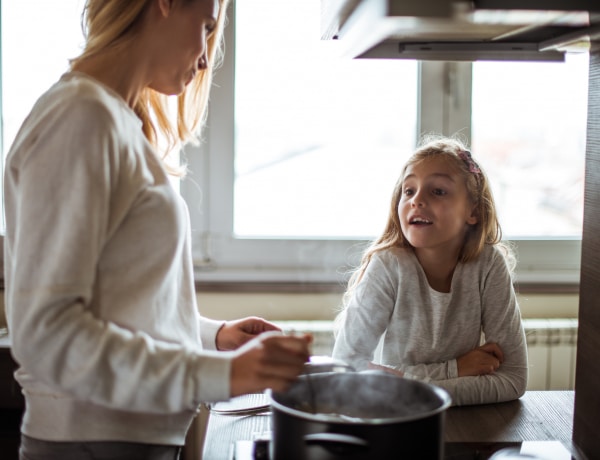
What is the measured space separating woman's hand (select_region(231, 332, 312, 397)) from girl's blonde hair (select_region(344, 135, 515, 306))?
2.64 feet

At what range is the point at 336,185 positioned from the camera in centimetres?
242

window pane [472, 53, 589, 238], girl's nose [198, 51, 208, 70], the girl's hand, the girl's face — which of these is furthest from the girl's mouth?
window pane [472, 53, 589, 238]

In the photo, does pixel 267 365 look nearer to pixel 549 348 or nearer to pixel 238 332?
pixel 238 332

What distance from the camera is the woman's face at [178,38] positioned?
3.10 ft

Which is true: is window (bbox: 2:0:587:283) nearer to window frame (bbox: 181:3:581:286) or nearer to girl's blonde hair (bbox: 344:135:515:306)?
window frame (bbox: 181:3:581:286)

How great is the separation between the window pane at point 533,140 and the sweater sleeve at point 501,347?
0.94m

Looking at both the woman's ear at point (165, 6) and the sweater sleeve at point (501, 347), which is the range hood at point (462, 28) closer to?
the woman's ear at point (165, 6)

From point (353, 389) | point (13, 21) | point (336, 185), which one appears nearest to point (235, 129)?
point (336, 185)

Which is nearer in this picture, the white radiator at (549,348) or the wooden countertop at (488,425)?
the wooden countertop at (488,425)

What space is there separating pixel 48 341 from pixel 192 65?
1.48 ft

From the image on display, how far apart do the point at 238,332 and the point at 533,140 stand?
166 cm

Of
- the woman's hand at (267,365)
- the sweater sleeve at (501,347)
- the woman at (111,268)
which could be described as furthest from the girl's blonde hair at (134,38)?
the sweater sleeve at (501,347)

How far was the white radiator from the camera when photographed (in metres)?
2.25

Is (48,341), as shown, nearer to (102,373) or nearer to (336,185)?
(102,373)
